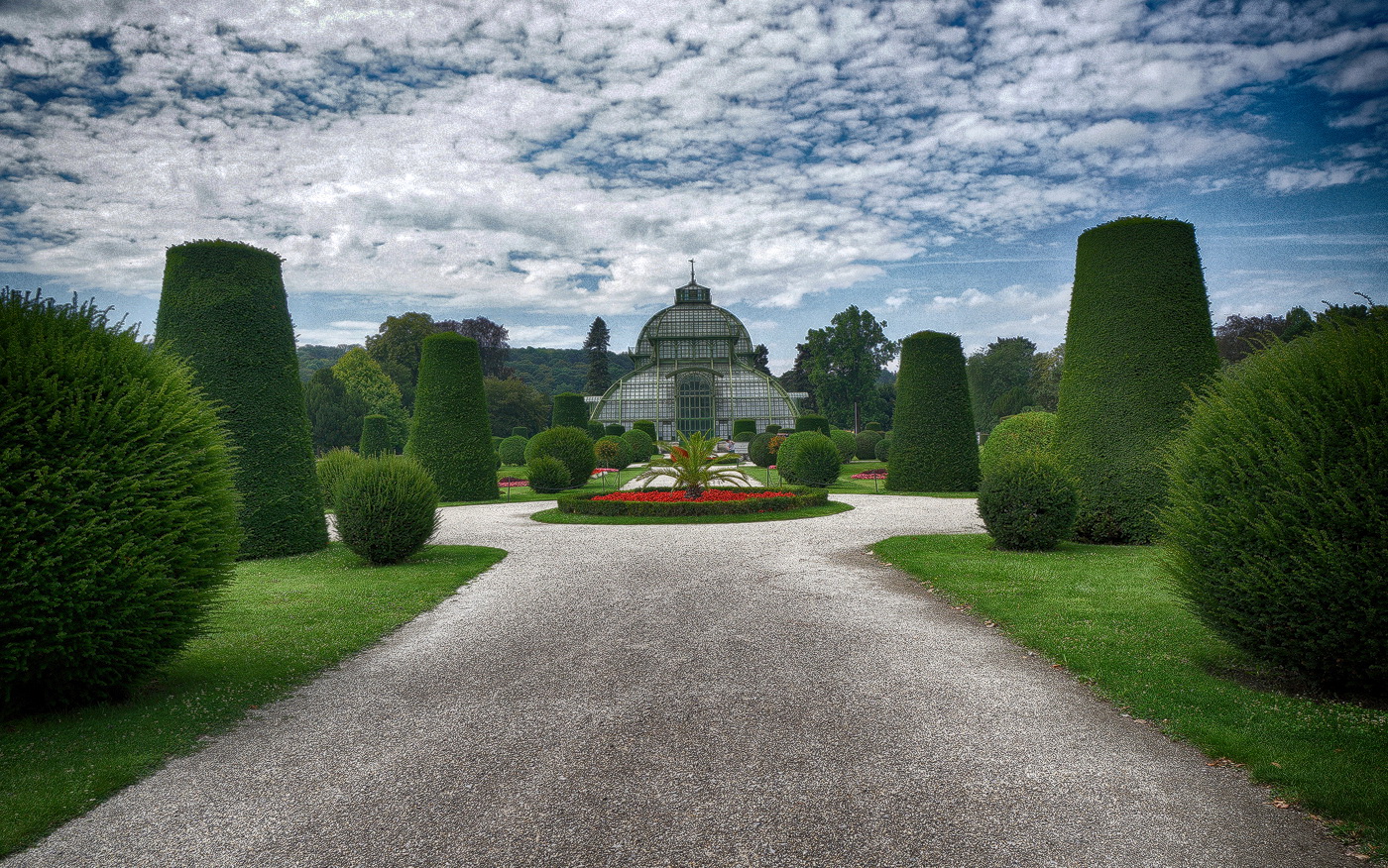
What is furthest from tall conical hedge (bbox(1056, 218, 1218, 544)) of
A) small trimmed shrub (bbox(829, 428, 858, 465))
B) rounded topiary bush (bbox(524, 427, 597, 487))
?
small trimmed shrub (bbox(829, 428, 858, 465))

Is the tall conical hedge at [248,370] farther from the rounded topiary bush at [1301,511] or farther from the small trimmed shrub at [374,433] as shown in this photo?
the small trimmed shrub at [374,433]

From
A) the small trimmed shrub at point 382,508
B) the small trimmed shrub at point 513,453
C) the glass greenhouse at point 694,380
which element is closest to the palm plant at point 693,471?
the small trimmed shrub at point 382,508

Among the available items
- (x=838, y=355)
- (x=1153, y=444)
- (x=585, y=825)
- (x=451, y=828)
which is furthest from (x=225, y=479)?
(x=838, y=355)

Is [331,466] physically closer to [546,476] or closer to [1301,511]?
[546,476]

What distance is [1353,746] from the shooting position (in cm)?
407

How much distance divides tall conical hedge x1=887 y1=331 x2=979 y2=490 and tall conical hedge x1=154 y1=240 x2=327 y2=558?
52.5 feet

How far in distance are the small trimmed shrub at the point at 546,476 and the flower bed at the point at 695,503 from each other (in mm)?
6118

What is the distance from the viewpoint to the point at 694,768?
12.9 feet

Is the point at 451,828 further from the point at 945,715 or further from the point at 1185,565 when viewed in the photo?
the point at 1185,565

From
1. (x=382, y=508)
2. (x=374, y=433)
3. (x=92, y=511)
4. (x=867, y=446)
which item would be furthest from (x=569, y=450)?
(x=867, y=446)

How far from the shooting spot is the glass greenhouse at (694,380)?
2258 inches

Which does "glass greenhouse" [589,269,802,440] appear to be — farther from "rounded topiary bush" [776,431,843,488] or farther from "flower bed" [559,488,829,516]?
"flower bed" [559,488,829,516]

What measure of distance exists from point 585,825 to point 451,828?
64 centimetres

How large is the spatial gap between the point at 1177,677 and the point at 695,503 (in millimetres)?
11266
